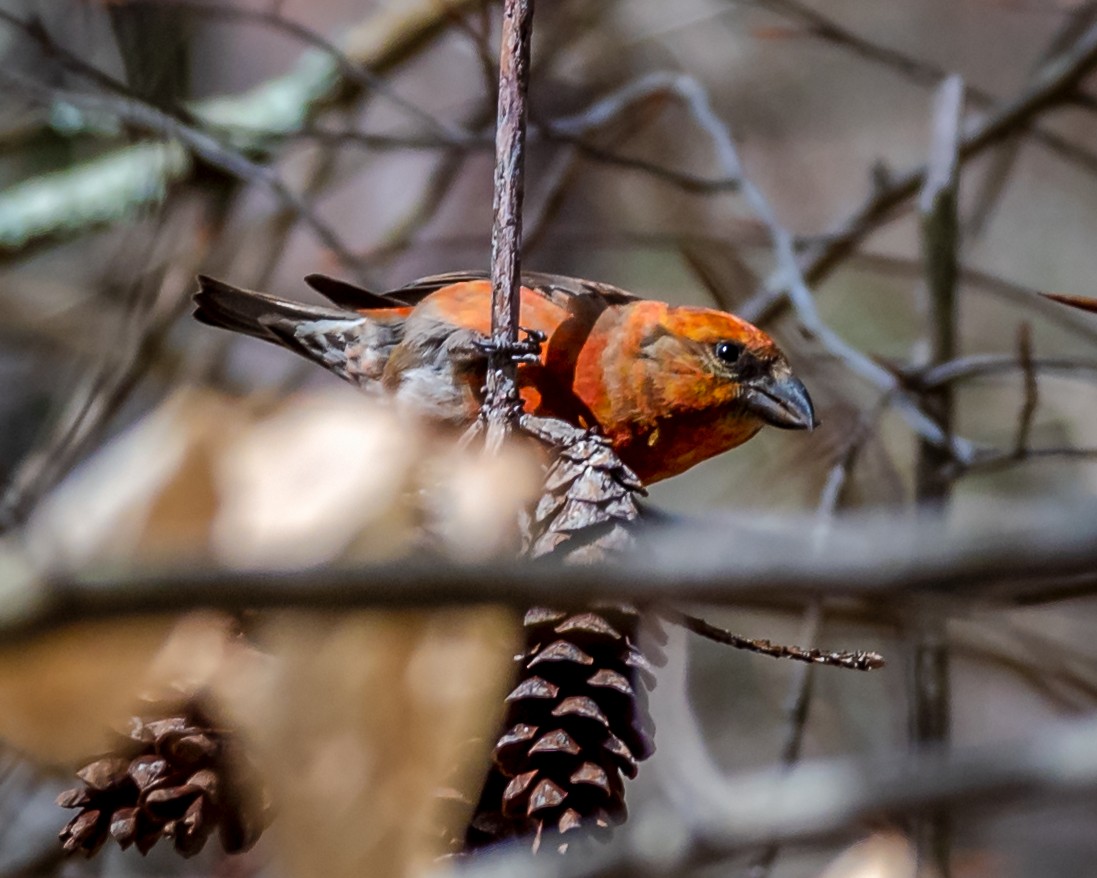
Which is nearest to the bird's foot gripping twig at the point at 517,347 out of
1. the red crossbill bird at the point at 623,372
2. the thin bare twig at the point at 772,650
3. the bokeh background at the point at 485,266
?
the red crossbill bird at the point at 623,372

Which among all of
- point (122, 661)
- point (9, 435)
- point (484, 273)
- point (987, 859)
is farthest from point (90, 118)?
point (987, 859)

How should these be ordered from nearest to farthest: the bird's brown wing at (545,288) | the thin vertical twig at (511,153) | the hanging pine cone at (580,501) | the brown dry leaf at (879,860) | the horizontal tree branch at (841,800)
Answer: the horizontal tree branch at (841,800)
the hanging pine cone at (580,501)
the thin vertical twig at (511,153)
the brown dry leaf at (879,860)
the bird's brown wing at (545,288)

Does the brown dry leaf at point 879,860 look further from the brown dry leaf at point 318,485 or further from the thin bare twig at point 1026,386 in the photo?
the brown dry leaf at point 318,485

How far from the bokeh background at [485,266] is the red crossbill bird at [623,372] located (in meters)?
0.17

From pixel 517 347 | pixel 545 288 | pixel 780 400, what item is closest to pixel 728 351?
pixel 780 400

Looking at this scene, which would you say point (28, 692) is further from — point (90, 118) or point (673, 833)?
point (90, 118)

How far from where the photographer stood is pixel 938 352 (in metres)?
2.95

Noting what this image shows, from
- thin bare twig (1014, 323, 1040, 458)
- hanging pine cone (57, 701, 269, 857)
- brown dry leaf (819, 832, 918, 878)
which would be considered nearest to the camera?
hanging pine cone (57, 701, 269, 857)

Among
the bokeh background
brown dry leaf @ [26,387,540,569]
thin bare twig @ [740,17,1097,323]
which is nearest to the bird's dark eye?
the bokeh background

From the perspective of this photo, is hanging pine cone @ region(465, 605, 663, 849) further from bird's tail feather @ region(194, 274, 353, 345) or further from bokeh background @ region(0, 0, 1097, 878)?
bird's tail feather @ region(194, 274, 353, 345)

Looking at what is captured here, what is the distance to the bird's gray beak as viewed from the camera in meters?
2.70

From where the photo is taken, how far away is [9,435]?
210 inches

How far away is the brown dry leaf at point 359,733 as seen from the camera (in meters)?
1.00

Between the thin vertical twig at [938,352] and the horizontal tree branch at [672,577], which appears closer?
the horizontal tree branch at [672,577]
